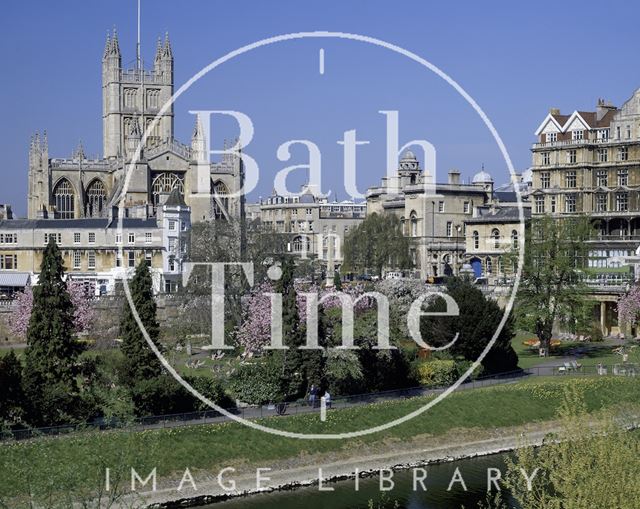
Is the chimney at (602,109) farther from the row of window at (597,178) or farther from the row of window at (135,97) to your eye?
the row of window at (135,97)

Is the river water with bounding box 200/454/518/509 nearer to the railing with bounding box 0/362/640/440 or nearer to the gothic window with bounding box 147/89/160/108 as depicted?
the railing with bounding box 0/362/640/440

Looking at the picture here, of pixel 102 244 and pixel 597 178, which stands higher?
pixel 597 178

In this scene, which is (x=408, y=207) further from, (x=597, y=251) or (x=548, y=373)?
(x=548, y=373)

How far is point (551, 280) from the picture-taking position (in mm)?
63688

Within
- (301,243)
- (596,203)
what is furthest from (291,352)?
(301,243)

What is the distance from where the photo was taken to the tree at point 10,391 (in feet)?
131

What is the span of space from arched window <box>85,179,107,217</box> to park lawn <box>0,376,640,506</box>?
63.2 metres

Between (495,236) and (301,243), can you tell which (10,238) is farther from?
(301,243)

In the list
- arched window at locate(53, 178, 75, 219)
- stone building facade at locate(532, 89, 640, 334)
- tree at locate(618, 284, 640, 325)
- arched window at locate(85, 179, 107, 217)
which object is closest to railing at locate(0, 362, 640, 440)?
tree at locate(618, 284, 640, 325)

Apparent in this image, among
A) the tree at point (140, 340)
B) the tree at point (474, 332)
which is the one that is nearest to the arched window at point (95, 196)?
the tree at point (474, 332)

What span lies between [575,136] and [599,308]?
1772 cm

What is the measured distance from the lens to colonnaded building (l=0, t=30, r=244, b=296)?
85.8 m

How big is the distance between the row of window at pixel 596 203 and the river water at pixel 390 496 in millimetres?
44413

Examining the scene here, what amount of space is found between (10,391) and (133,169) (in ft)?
209
